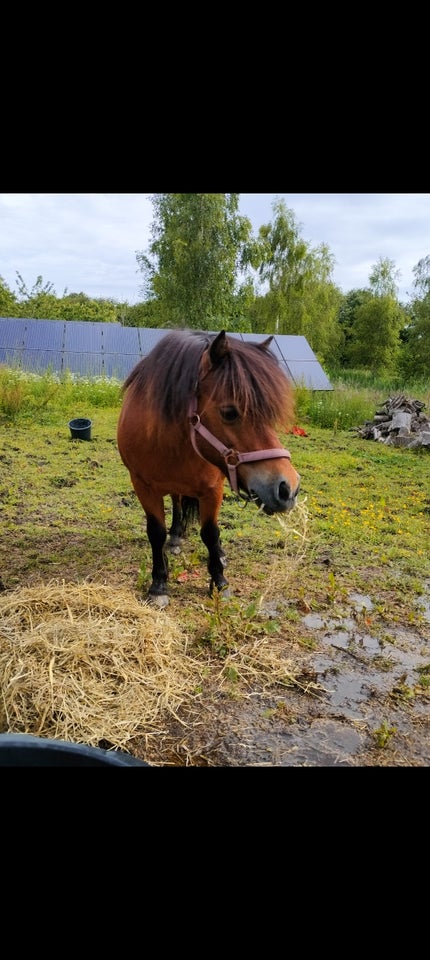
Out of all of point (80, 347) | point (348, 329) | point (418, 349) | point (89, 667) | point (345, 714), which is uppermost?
point (348, 329)

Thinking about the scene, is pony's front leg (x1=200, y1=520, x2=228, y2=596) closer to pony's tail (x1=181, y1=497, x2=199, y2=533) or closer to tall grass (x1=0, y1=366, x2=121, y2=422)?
pony's tail (x1=181, y1=497, x2=199, y2=533)

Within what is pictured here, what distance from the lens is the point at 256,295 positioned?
48.5 ft

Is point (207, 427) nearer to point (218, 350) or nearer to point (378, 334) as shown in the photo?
point (218, 350)

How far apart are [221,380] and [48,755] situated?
1627mm

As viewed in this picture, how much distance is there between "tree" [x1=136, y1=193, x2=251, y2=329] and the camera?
9.20 m

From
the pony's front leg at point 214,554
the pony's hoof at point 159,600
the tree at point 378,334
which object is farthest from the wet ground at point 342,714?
the tree at point 378,334

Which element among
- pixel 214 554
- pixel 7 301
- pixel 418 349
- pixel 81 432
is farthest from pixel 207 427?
pixel 7 301

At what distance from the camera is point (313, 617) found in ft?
10.5

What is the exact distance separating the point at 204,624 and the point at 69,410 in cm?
788

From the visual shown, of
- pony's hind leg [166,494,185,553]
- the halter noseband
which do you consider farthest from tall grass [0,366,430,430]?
the halter noseband
